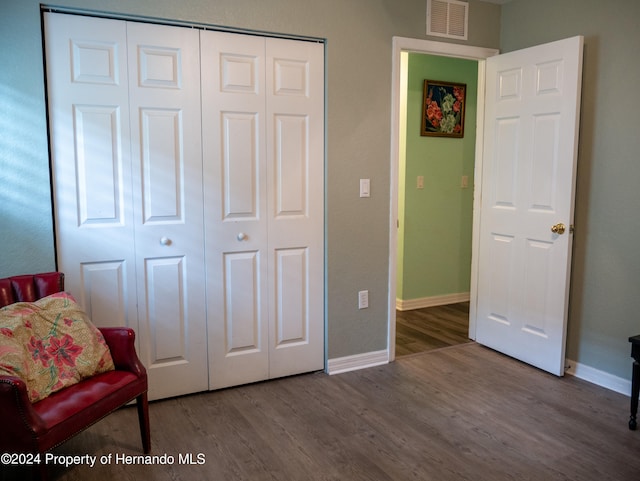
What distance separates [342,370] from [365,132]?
1.55 metres

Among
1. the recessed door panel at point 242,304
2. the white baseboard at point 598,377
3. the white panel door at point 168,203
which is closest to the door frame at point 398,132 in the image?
the white baseboard at point 598,377

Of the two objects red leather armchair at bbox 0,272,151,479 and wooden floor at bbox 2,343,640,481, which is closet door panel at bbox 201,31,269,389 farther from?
red leather armchair at bbox 0,272,151,479

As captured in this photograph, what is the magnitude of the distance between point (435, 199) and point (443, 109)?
2.74 feet

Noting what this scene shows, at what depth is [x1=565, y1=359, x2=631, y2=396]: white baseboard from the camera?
3.07 m

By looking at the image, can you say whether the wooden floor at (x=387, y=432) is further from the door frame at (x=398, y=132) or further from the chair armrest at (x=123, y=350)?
the door frame at (x=398, y=132)

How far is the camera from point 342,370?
3416mm

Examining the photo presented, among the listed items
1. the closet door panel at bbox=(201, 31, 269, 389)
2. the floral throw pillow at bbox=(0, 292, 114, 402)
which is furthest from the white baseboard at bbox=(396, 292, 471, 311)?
the floral throw pillow at bbox=(0, 292, 114, 402)

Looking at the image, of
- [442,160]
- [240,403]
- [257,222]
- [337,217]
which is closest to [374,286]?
[337,217]

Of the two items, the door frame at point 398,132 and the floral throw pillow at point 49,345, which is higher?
the door frame at point 398,132

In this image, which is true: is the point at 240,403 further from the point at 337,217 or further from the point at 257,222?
the point at 337,217

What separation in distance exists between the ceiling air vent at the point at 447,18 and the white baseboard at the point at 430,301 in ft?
7.83

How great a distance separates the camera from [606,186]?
3.12 m

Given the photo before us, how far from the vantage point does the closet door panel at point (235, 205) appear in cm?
292

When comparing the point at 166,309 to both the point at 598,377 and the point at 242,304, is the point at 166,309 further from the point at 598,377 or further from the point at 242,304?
the point at 598,377
